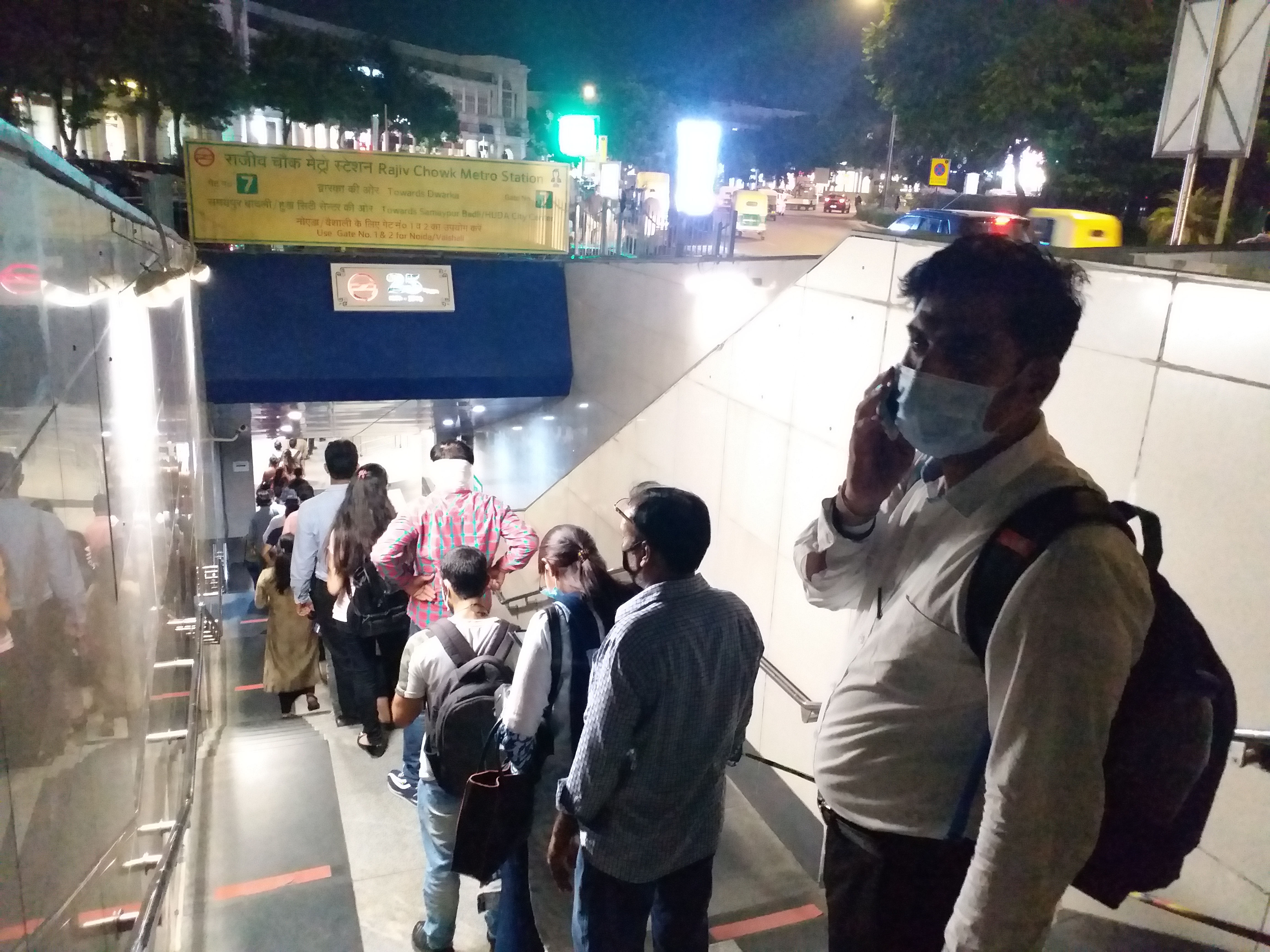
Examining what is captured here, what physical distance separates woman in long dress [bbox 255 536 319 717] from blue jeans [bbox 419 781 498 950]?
2.49 m

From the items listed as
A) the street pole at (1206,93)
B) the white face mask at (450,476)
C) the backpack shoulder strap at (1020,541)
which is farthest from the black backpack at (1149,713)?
the white face mask at (450,476)

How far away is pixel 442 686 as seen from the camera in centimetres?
272

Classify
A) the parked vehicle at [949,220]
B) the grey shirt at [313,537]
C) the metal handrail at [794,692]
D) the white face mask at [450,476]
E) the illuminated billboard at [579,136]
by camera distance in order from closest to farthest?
the metal handrail at [794,692] < the white face mask at [450,476] < the grey shirt at [313,537] < the parked vehicle at [949,220] < the illuminated billboard at [579,136]

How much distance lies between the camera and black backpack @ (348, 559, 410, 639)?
4289 millimetres

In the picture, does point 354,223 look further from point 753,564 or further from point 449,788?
point 449,788

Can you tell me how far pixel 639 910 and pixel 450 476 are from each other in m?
2.38

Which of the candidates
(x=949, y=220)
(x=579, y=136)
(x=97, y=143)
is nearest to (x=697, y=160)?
(x=949, y=220)

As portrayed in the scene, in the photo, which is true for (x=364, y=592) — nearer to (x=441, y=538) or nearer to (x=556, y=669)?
(x=441, y=538)

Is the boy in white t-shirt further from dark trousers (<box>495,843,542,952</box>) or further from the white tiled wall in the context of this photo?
the white tiled wall

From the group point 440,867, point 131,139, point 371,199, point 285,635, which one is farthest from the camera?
point 131,139

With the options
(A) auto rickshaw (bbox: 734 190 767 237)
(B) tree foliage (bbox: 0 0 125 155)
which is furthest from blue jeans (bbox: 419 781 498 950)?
(B) tree foliage (bbox: 0 0 125 155)

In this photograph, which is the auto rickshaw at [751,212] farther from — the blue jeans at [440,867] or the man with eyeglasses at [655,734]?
the man with eyeglasses at [655,734]

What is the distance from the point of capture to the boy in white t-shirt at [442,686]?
2801 mm

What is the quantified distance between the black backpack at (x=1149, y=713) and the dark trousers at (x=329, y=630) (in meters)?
4.03
